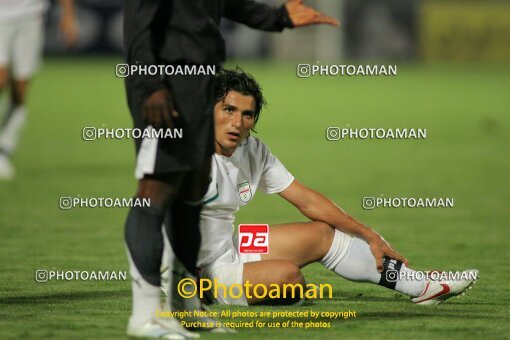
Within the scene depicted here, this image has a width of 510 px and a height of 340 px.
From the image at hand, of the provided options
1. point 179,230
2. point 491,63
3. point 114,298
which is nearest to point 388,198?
point 114,298

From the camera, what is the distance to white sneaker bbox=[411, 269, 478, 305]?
573 cm

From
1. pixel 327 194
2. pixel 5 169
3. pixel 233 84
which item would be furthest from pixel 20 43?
pixel 233 84

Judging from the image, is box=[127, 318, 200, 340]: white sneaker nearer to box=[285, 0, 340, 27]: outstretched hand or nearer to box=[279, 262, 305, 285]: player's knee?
box=[279, 262, 305, 285]: player's knee

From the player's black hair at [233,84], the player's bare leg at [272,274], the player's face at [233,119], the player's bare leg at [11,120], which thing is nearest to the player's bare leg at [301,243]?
the player's bare leg at [272,274]

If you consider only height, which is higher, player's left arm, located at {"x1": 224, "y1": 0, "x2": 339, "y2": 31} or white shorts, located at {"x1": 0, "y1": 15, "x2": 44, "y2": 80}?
white shorts, located at {"x1": 0, "y1": 15, "x2": 44, "y2": 80}

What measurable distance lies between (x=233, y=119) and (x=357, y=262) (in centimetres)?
92

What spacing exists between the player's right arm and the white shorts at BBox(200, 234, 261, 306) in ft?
3.97

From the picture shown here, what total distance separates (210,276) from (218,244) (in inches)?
6.4

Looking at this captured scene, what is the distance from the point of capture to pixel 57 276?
21.4ft

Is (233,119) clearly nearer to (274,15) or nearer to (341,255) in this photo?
(274,15)

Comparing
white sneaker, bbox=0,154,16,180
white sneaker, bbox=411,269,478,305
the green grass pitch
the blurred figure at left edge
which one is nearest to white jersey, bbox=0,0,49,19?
the blurred figure at left edge

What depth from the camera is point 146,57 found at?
4.53 meters

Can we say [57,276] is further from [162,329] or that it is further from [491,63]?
[491,63]

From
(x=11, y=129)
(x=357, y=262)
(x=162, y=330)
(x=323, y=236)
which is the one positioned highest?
(x=11, y=129)
